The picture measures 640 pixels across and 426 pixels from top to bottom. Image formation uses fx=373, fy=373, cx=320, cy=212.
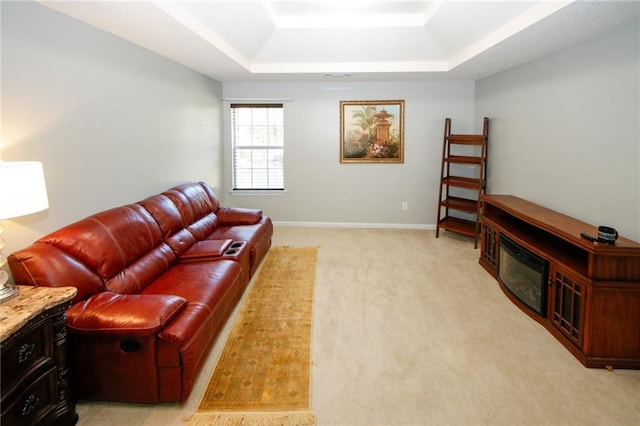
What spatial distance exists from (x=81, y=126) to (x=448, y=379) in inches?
119

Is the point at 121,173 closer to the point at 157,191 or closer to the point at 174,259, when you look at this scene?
the point at 157,191

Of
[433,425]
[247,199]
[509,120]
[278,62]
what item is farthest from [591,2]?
[247,199]

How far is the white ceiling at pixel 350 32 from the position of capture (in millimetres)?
2676

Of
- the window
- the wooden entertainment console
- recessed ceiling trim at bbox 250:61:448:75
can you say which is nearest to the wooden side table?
the wooden entertainment console

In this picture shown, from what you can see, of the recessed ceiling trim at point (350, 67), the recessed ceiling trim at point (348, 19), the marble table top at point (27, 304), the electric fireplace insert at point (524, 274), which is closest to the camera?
the marble table top at point (27, 304)

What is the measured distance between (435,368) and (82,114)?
302cm

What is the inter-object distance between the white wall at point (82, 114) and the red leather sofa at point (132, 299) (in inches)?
10.9

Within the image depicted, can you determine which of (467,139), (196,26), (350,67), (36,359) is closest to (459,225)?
(467,139)

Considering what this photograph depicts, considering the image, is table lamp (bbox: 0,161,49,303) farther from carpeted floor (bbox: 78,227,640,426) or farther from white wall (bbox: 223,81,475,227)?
white wall (bbox: 223,81,475,227)

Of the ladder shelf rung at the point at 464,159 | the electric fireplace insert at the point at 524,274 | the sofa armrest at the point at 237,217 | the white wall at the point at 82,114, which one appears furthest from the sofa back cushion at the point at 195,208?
the ladder shelf rung at the point at 464,159

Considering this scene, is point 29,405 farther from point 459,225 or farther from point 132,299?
point 459,225

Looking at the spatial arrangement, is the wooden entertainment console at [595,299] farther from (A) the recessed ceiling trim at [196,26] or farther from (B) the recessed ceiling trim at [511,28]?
(A) the recessed ceiling trim at [196,26]

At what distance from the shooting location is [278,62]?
4.92 m

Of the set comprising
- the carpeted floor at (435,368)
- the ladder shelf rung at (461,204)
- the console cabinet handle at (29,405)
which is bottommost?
the carpeted floor at (435,368)
